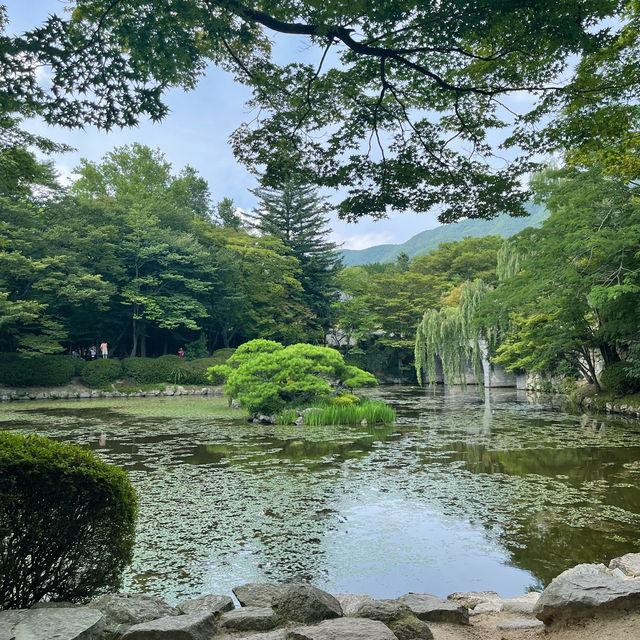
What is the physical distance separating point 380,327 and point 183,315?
12.3 m

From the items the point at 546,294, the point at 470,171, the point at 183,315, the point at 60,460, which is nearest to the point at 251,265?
the point at 183,315

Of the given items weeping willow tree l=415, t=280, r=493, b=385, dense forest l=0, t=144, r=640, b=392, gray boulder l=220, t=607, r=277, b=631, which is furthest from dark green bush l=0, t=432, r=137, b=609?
weeping willow tree l=415, t=280, r=493, b=385

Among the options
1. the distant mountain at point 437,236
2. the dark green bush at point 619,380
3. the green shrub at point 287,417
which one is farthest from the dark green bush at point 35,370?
the distant mountain at point 437,236

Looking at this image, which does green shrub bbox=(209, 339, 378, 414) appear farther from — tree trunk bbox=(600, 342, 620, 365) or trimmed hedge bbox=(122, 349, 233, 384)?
trimmed hedge bbox=(122, 349, 233, 384)

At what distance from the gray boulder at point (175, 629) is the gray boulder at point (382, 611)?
0.71m

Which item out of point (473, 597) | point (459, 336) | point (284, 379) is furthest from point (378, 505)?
point (459, 336)

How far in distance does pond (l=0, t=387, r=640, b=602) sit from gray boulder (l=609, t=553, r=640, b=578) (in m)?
0.33

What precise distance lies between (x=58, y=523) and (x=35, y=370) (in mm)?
20601

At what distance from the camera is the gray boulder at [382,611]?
2285 mm

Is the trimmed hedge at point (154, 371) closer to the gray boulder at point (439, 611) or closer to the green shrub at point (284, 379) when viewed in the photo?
the green shrub at point (284, 379)

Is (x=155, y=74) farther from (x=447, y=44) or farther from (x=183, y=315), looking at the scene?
(x=183, y=315)

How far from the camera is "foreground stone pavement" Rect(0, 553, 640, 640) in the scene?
1983 mm

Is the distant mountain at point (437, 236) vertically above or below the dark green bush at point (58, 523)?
above

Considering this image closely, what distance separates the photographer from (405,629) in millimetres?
2232
